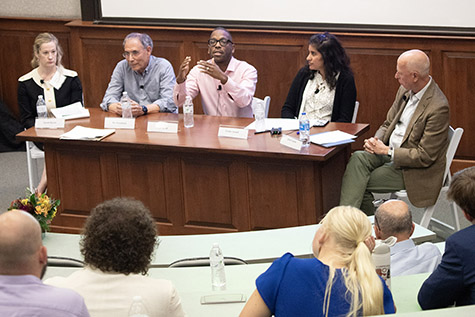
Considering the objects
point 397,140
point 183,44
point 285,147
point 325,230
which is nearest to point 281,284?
point 325,230

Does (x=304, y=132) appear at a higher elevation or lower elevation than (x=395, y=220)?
higher

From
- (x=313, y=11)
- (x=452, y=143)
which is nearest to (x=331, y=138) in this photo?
(x=452, y=143)

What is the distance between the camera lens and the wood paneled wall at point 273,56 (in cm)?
582

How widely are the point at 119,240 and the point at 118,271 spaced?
94 mm

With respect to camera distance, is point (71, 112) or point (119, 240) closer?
point (119, 240)

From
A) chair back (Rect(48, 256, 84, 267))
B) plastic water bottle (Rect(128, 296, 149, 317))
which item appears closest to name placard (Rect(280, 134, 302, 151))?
chair back (Rect(48, 256, 84, 267))

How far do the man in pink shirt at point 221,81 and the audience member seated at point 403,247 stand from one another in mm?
2351

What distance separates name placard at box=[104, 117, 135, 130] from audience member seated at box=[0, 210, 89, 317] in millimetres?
3038

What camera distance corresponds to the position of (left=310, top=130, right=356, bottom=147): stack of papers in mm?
4480

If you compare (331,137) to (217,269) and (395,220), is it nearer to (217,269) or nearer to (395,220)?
(395,220)

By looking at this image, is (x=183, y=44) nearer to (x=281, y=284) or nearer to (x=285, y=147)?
(x=285, y=147)

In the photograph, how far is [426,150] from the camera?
449 centimetres

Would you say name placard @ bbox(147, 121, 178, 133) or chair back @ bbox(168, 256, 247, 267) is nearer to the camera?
chair back @ bbox(168, 256, 247, 267)

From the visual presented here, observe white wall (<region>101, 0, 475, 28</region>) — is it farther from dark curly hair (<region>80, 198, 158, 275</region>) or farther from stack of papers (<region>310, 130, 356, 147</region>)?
dark curly hair (<region>80, 198, 158, 275</region>)
